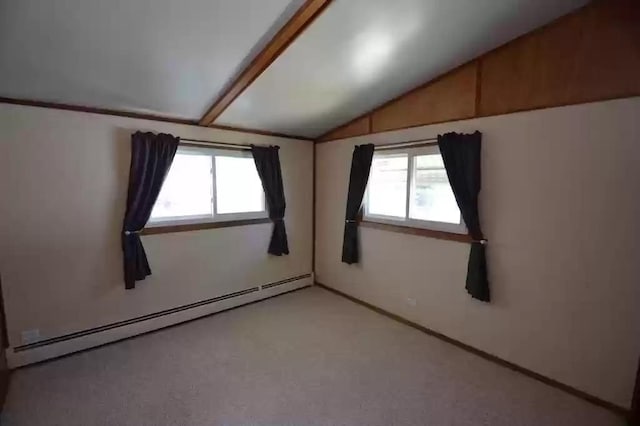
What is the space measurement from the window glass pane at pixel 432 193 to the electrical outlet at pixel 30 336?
137 inches

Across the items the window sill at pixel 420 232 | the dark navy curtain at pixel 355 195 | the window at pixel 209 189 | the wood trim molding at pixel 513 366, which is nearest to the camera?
the wood trim molding at pixel 513 366

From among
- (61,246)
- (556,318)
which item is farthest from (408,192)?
(61,246)

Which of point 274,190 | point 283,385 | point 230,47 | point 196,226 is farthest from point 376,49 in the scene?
point 283,385

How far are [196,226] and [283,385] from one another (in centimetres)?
188

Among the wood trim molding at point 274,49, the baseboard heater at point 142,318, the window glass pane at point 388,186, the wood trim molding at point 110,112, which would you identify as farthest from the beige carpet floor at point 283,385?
the wood trim molding at point 274,49

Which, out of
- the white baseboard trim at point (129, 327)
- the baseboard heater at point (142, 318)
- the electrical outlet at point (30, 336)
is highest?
the electrical outlet at point (30, 336)

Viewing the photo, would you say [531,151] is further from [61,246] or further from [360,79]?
[61,246]

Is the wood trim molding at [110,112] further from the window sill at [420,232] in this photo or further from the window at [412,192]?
the window sill at [420,232]

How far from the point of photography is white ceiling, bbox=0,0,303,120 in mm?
1667

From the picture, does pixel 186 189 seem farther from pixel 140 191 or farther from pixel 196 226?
pixel 140 191

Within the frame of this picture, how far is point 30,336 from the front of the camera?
8.32ft

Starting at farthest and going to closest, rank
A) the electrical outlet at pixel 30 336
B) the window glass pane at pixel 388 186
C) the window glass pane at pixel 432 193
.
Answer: the window glass pane at pixel 388 186, the window glass pane at pixel 432 193, the electrical outlet at pixel 30 336

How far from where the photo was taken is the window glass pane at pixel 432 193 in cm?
299

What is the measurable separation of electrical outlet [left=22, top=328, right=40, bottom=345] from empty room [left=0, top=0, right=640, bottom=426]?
0.02 metres
